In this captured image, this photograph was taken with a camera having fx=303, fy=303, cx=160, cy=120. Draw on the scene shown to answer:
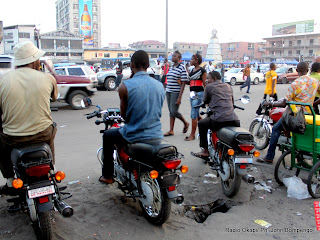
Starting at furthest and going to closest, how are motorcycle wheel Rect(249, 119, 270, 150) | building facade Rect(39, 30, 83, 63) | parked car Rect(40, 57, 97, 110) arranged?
1. building facade Rect(39, 30, 83, 63)
2. parked car Rect(40, 57, 97, 110)
3. motorcycle wheel Rect(249, 119, 270, 150)

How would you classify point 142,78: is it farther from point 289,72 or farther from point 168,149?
point 289,72

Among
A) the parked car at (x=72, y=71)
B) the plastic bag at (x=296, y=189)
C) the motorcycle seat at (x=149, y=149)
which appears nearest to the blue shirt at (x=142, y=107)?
the motorcycle seat at (x=149, y=149)

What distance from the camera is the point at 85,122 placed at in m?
9.56

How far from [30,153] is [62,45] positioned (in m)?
85.5

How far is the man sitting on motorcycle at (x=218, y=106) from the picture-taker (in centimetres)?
471

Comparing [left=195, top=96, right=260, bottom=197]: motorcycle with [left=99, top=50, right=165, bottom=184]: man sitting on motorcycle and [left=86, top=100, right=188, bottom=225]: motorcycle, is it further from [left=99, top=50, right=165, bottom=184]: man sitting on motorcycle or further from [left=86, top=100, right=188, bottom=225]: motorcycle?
[left=99, top=50, right=165, bottom=184]: man sitting on motorcycle

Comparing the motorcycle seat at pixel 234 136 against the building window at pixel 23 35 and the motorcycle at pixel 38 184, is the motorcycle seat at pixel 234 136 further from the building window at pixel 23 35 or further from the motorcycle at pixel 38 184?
the building window at pixel 23 35

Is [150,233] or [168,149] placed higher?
[168,149]

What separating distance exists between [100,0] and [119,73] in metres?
105

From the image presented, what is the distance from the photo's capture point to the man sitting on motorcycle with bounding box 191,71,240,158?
471cm

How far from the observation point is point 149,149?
3.27 m

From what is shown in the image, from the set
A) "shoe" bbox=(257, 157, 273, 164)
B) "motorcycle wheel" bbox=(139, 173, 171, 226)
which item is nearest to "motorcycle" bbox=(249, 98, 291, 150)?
"shoe" bbox=(257, 157, 273, 164)

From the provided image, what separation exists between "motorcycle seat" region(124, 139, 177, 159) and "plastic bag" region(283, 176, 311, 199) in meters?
2.10

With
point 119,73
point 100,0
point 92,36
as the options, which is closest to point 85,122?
point 119,73
